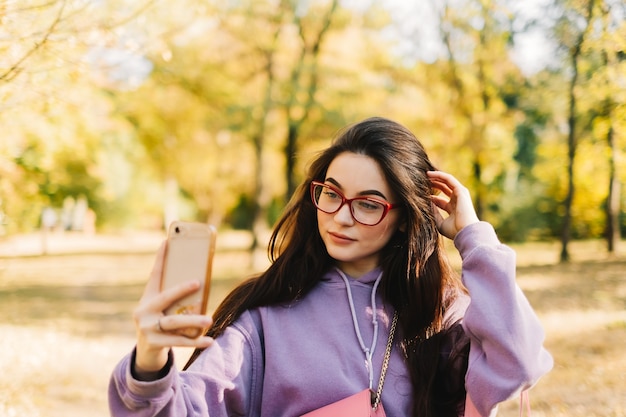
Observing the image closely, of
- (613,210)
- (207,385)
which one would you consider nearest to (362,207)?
(207,385)

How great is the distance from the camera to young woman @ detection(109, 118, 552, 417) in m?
1.69

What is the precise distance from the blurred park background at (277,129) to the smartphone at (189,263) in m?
2.23

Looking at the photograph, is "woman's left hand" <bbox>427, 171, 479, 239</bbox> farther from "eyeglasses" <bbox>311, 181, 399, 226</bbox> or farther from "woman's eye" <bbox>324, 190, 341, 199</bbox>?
"woman's eye" <bbox>324, 190, 341, 199</bbox>

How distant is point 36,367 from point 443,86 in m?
11.0

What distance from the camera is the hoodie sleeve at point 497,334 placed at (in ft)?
5.32

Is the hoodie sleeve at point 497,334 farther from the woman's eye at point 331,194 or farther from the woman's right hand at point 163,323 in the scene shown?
the woman's right hand at point 163,323

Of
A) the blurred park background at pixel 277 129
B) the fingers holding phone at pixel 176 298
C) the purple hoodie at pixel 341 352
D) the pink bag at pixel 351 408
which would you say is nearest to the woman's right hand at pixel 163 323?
the fingers holding phone at pixel 176 298

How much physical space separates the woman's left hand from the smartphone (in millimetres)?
1003

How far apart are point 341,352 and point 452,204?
2.11 feet

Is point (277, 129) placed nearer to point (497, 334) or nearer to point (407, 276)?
point (407, 276)

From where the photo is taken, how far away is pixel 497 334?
1637 millimetres

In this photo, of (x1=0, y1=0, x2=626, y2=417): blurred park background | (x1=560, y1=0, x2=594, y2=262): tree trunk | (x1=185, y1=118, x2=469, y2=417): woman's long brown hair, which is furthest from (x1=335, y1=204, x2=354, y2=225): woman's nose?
(x1=560, y1=0, x2=594, y2=262): tree trunk

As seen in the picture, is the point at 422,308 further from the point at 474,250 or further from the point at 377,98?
the point at 377,98

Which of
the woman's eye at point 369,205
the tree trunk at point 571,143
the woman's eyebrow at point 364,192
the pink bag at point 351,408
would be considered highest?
the tree trunk at point 571,143
